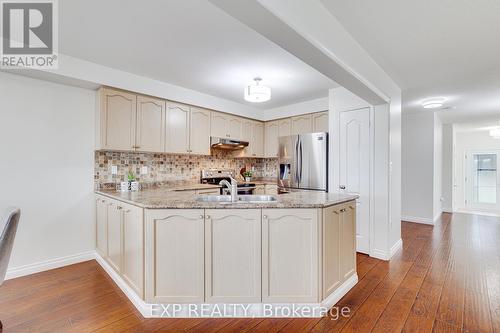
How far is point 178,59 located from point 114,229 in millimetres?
2016

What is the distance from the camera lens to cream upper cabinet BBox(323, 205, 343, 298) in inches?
78.6

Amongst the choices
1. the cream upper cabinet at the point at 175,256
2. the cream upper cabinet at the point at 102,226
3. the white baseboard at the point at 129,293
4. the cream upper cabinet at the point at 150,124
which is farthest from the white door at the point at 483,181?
the cream upper cabinet at the point at 102,226

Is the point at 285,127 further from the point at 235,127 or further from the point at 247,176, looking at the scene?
the point at 247,176

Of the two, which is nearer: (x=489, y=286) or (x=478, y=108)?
(x=489, y=286)

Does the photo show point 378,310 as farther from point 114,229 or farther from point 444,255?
point 114,229

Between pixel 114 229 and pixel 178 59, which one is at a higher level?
pixel 178 59

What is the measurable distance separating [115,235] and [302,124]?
3484 mm

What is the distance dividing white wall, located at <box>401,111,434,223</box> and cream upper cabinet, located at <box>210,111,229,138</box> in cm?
420

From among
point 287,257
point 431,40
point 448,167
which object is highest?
point 431,40

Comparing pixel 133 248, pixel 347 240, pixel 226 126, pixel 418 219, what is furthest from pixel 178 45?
pixel 418 219

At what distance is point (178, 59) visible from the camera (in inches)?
109

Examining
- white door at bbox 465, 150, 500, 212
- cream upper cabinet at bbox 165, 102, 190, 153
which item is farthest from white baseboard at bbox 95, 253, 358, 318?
white door at bbox 465, 150, 500, 212

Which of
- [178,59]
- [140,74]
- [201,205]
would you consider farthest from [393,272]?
[140,74]

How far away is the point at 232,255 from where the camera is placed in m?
1.96
